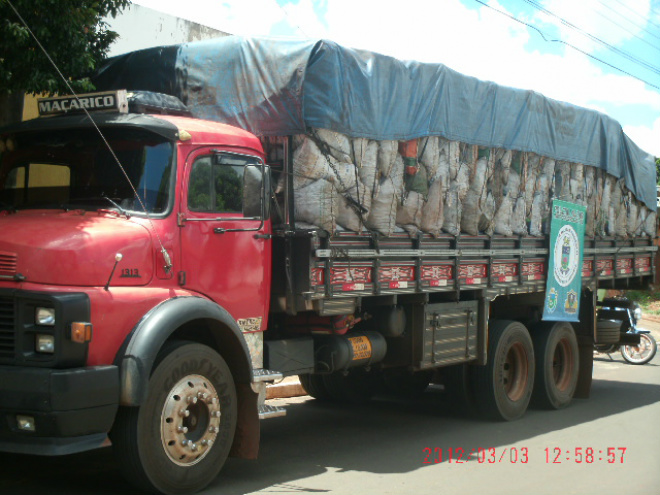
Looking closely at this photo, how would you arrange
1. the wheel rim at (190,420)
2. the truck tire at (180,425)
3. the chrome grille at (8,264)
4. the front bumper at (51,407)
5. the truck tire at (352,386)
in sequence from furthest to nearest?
the truck tire at (352,386), the wheel rim at (190,420), the truck tire at (180,425), the chrome grille at (8,264), the front bumper at (51,407)

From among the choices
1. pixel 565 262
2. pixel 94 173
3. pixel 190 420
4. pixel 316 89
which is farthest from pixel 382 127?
pixel 565 262

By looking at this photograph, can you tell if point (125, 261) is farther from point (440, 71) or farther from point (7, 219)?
point (440, 71)

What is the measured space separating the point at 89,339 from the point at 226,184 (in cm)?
189

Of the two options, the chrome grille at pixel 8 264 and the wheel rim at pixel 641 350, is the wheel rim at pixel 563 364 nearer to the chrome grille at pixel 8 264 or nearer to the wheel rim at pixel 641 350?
the wheel rim at pixel 641 350

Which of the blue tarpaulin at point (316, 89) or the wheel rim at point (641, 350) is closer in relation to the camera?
the blue tarpaulin at point (316, 89)

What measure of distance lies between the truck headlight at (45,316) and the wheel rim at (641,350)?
45.8 ft

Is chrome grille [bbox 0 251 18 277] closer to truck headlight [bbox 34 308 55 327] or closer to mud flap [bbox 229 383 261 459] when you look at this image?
truck headlight [bbox 34 308 55 327]

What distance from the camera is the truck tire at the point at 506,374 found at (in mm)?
9891

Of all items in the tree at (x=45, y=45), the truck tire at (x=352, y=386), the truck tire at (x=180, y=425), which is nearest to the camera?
the truck tire at (x=180, y=425)

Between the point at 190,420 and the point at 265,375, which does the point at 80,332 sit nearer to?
the point at 190,420

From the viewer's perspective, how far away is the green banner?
1101 centimetres
